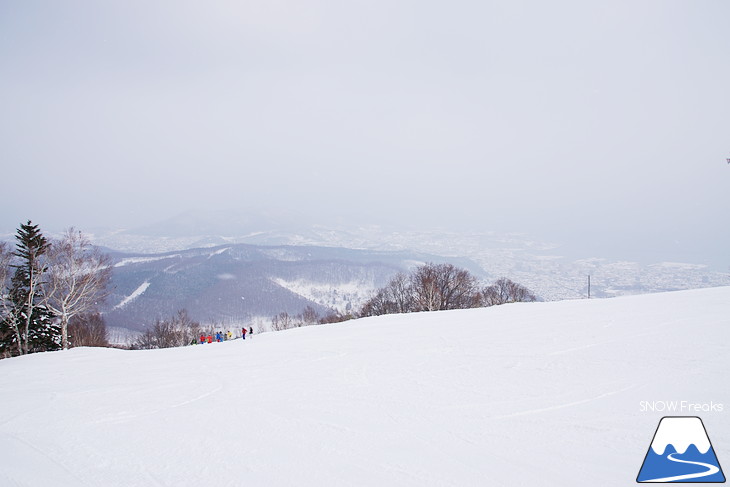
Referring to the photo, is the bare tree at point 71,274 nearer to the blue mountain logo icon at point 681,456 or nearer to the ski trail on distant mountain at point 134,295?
the blue mountain logo icon at point 681,456

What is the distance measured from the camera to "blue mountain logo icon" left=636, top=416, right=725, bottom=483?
3.88 m

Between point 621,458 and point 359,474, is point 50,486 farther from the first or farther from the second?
point 621,458

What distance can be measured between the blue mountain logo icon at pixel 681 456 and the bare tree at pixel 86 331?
159 ft

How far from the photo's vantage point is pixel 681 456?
430cm

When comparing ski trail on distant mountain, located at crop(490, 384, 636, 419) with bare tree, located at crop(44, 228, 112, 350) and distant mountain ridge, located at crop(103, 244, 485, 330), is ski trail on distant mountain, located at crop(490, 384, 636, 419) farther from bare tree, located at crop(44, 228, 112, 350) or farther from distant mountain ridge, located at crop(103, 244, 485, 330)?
distant mountain ridge, located at crop(103, 244, 485, 330)

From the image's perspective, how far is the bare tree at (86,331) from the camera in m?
42.2

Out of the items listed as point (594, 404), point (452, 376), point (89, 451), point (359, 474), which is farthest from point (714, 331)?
point (89, 451)

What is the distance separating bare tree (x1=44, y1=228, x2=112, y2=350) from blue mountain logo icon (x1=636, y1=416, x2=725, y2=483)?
3087 cm

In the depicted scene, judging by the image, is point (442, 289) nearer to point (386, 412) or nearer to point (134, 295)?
point (386, 412)

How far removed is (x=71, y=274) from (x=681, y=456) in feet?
106

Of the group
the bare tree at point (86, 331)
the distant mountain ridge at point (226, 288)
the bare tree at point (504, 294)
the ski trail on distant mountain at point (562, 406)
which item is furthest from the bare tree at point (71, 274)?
the distant mountain ridge at point (226, 288)

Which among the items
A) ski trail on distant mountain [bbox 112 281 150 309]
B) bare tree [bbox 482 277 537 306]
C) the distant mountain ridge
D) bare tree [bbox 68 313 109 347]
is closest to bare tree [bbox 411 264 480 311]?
bare tree [bbox 482 277 537 306]

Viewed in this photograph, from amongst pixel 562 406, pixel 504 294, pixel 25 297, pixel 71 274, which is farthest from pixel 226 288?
pixel 562 406

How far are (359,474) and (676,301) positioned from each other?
55.2 feet
